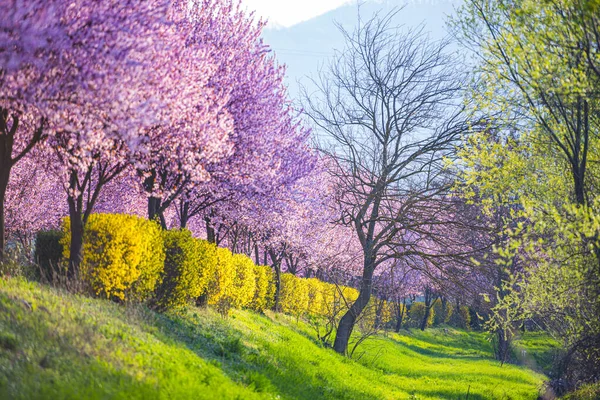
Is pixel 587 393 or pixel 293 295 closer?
pixel 587 393

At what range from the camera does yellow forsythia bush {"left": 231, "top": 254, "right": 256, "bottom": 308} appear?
1898 cm

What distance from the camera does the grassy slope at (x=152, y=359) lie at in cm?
643

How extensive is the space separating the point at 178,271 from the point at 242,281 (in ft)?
21.3

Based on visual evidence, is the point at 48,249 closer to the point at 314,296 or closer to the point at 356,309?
the point at 356,309

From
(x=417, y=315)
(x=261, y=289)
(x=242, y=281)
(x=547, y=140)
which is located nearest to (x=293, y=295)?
(x=261, y=289)

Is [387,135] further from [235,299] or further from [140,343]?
[140,343]

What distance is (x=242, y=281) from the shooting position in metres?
19.7

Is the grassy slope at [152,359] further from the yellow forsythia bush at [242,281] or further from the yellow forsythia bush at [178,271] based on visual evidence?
the yellow forsythia bush at [242,281]

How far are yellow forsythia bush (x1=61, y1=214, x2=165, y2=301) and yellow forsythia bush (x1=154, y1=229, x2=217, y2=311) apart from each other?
108 cm

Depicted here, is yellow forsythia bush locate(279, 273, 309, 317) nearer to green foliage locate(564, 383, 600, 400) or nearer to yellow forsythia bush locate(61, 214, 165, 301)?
green foliage locate(564, 383, 600, 400)

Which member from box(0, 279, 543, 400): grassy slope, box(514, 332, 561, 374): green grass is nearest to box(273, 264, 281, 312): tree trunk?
box(0, 279, 543, 400): grassy slope

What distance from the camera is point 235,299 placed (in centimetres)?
1894

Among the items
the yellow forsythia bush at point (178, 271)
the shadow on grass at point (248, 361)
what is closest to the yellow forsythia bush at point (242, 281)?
the yellow forsythia bush at point (178, 271)

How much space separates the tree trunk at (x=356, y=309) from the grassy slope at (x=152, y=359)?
153 cm
